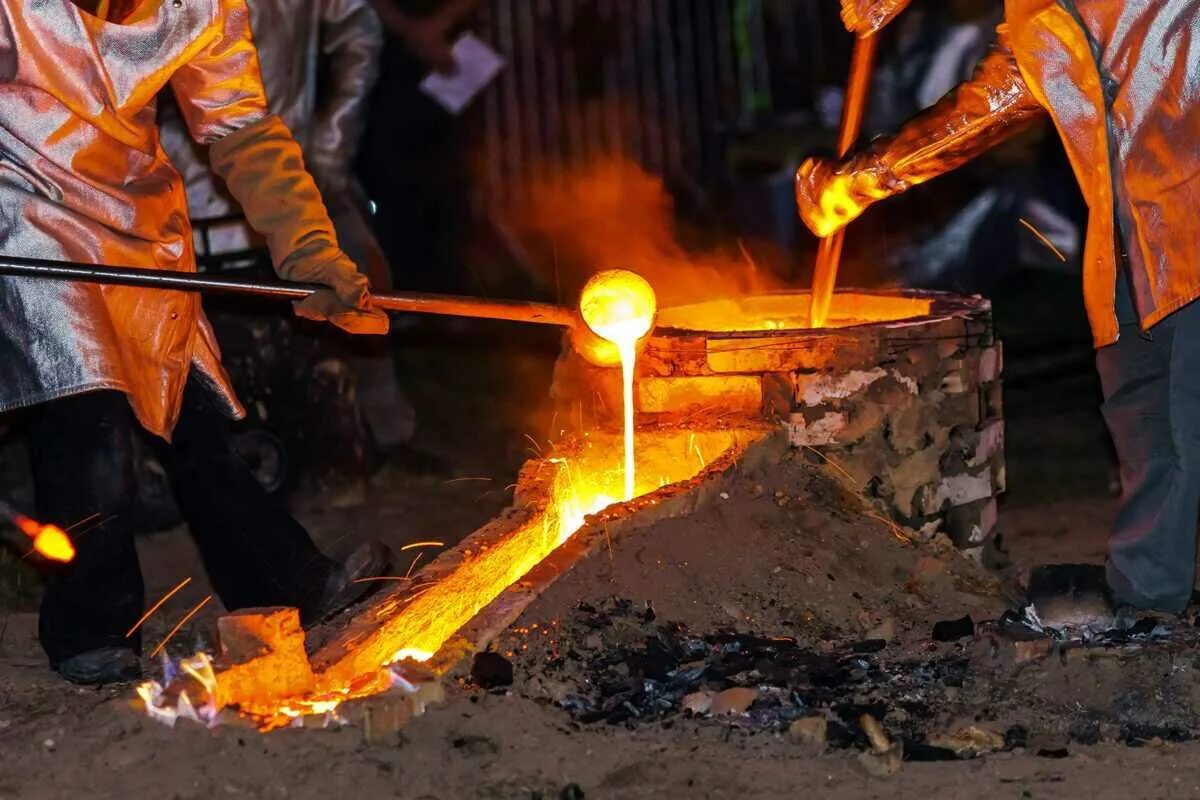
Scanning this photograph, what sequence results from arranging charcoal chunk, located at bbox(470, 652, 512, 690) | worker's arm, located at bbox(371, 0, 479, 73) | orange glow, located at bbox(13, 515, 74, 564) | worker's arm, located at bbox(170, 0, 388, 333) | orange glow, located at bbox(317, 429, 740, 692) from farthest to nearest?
1. worker's arm, located at bbox(371, 0, 479, 73)
2. worker's arm, located at bbox(170, 0, 388, 333)
3. orange glow, located at bbox(13, 515, 74, 564)
4. orange glow, located at bbox(317, 429, 740, 692)
5. charcoal chunk, located at bbox(470, 652, 512, 690)

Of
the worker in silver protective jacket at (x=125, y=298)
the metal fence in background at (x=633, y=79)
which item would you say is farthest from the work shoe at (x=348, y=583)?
the metal fence in background at (x=633, y=79)

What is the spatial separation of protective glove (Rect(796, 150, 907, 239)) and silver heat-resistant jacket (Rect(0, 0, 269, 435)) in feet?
5.42

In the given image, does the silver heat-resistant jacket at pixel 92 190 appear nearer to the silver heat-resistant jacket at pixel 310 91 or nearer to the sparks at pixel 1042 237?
the silver heat-resistant jacket at pixel 310 91

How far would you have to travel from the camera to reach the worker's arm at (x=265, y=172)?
14.4 feet

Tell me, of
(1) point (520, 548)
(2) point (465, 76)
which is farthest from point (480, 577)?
(2) point (465, 76)

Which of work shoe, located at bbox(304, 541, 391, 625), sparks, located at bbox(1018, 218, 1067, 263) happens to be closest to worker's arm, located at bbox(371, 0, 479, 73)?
sparks, located at bbox(1018, 218, 1067, 263)

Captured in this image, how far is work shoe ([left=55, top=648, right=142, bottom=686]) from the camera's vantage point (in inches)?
155

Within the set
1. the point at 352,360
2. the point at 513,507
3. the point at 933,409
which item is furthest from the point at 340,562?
the point at 352,360

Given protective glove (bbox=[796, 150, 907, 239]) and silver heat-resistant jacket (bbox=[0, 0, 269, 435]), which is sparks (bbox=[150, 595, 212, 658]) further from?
protective glove (bbox=[796, 150, 907, 239])

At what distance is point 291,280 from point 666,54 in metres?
3.56

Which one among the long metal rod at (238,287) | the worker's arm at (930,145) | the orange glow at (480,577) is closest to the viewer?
the orange glow at (480,577)

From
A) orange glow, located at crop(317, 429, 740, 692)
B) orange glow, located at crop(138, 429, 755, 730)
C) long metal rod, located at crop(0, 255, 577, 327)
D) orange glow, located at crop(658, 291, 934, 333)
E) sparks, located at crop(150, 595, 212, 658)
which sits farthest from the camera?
orange glow, located at crop(658, 291, 934, 333)

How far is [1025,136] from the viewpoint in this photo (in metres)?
7.52

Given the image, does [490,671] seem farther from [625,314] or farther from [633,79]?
[633,79]
